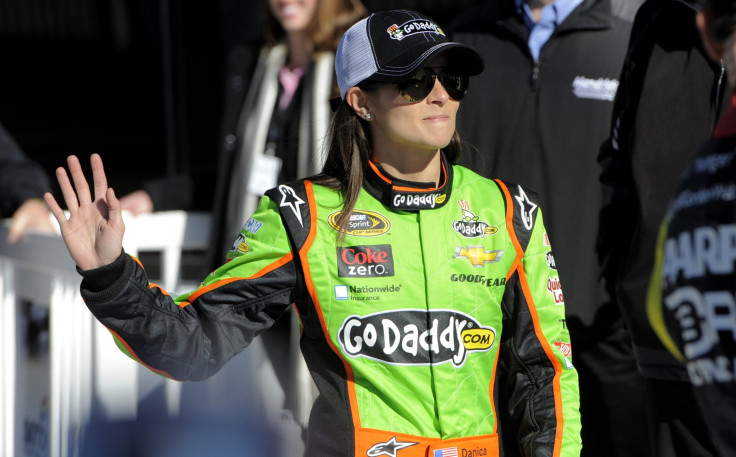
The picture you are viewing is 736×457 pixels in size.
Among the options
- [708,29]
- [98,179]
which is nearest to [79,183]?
[98,179]

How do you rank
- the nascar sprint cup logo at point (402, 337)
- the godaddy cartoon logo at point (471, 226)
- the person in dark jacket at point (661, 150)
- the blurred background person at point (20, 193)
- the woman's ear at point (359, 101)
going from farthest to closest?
the blurred background person at point (20, 193) → the person in dark jacket at point (661, 150) → the woman's ear at point (359, 101) → the godaddy cartoon logo at point (471, 226) → the nascar sprint cup logo at point (402, 337)

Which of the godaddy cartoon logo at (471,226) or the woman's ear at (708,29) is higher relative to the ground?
the woman's ear at (708,29)

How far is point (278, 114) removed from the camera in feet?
12.5

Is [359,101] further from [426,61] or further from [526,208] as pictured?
[526,208]

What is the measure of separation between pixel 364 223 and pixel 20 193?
6.39 feet

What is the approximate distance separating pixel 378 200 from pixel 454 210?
179 mm

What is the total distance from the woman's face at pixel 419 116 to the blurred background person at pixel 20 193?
1679 millimetres

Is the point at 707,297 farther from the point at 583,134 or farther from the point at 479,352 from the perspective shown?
the point at 583,134

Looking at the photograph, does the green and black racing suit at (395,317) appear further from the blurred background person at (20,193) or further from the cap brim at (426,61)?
the blurred background person at (20,193)

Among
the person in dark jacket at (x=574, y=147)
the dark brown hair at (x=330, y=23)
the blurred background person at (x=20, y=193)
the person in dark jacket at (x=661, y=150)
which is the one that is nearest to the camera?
the person in dark jacket at (x=661, y=150)

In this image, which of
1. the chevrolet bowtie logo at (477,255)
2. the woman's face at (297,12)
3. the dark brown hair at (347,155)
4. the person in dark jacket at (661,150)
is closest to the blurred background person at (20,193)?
the woman's face at (297,12)

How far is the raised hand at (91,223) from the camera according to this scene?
7.02ft

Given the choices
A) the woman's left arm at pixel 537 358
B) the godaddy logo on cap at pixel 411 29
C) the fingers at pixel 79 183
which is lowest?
the woman's left arm at pixel 537 358

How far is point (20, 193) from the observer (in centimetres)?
379
